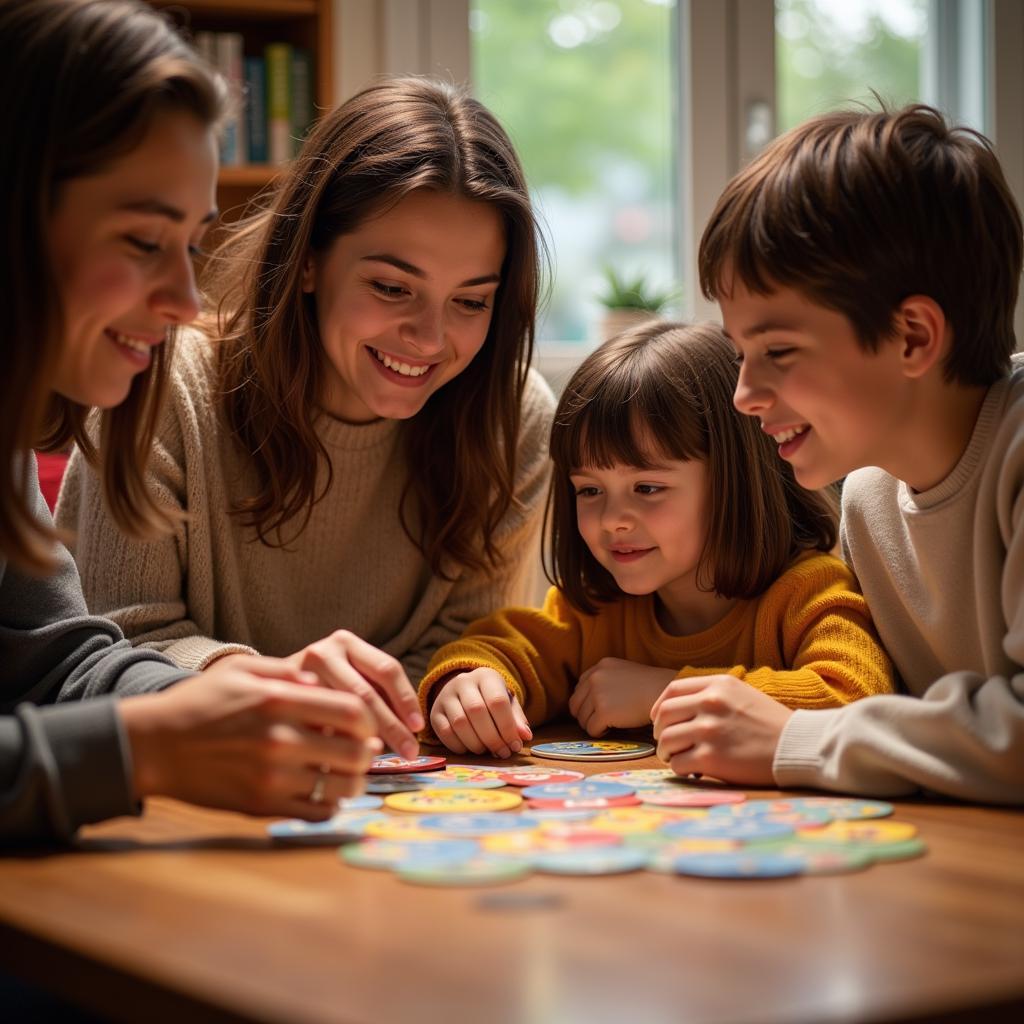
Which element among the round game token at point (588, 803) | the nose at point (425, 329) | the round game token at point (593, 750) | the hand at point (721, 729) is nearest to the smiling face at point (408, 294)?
the nose at point (425, 329)

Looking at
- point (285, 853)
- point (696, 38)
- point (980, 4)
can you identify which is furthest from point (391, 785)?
point (980, 4)

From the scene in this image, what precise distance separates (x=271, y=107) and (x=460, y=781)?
7.52 feet

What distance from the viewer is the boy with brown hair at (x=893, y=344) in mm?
1297

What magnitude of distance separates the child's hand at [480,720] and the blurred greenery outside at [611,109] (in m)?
2.14

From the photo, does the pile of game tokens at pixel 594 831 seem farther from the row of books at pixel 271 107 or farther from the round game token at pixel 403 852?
the row of books at pixel 271 107

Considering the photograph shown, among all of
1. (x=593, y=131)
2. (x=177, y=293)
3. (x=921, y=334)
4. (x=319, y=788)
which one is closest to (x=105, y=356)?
(x=177, y=293)

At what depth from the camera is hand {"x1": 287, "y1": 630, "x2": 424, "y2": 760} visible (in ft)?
4.05

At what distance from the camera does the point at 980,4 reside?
12.4 ft

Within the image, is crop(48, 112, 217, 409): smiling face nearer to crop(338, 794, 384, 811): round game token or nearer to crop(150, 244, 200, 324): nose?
crop(150, 244, 200, 324): nose

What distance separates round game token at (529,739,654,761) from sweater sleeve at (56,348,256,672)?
0.48 meters

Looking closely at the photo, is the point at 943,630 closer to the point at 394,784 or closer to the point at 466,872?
the point at 394,784

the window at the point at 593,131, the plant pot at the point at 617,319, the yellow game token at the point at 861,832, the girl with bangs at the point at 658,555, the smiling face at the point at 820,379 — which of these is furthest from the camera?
the window at the point at 593,131

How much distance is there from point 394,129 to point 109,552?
657 millimetres

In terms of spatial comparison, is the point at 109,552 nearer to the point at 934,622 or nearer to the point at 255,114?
the point at 934,622
